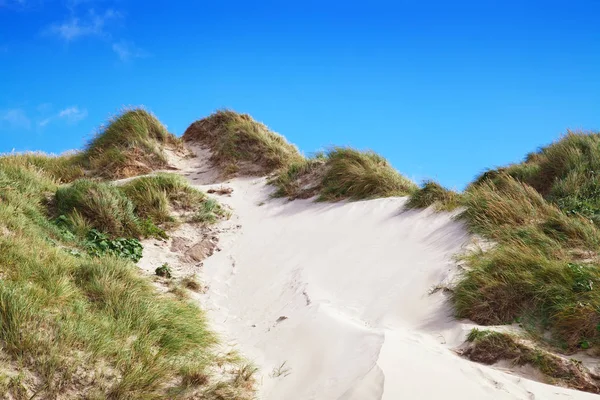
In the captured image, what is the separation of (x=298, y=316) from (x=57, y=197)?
5.44m

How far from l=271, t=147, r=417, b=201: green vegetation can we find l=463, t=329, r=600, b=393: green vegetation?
5814 mm

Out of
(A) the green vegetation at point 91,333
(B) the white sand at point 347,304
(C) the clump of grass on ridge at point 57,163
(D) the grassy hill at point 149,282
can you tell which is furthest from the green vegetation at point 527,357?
(C) the clump of grass on ridge at point 57,163

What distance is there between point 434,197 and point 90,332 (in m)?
6.38

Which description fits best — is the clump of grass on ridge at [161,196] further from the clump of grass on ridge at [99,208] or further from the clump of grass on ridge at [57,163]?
the clump of grass on ridge at [57,163]

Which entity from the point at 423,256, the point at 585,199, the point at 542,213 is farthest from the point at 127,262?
the point at 585,199

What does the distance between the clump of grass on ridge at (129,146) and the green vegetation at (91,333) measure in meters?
7.04

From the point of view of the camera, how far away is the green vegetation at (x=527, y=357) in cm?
399

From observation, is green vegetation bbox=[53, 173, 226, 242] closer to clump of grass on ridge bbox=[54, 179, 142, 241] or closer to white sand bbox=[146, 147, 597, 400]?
clump of grass on ridge bbox=[54, 179, 142, 241]

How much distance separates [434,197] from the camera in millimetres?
8758

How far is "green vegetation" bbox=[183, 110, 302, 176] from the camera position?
46.0 feet

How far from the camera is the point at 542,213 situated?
22.2 ft

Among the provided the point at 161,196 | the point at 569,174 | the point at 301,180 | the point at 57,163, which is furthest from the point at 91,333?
the point at 57,163

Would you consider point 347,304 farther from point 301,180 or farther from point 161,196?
point 301,180

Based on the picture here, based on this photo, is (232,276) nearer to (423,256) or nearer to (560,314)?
(423,256)
